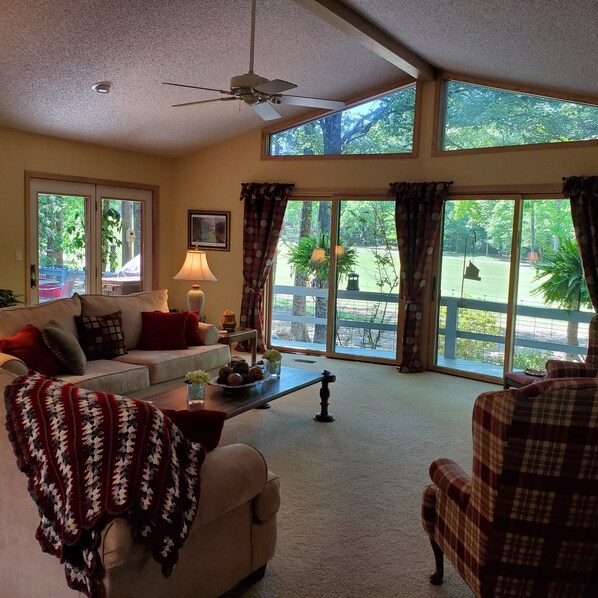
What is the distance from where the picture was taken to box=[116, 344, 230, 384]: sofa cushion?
471 centimetres

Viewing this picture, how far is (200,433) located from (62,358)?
2.25 metres

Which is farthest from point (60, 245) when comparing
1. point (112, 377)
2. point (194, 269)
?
point (112, 377)

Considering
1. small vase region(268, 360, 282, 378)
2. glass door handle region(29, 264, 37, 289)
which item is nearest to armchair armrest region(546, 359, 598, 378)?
small vase region(268, 360, 282, 378)

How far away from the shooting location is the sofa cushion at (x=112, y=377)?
4055 millimetres

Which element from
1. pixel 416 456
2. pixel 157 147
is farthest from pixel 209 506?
pixel 157 147

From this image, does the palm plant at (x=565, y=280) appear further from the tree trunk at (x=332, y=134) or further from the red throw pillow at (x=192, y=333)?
the red throw pillow at (x=192, y=333)

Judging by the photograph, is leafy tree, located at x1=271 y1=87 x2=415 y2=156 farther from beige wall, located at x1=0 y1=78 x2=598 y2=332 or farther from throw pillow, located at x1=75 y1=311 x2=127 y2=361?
throw pillow, located at x1=75 y1=311 x2=127 y2=361

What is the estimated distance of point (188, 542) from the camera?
2.11 meters

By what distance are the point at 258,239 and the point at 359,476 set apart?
4119 millimetres

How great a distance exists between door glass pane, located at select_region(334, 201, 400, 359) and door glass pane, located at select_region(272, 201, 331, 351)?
23cm

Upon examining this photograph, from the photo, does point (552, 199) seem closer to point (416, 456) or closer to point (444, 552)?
point (416, 456)

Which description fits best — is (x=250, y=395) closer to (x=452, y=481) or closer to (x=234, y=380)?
(x=234, y=380)

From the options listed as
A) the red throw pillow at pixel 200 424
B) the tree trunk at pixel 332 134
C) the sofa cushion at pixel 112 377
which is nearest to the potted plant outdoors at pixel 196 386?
the sofa cushion at pixel 112 377

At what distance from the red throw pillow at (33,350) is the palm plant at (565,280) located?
14.9 ft
